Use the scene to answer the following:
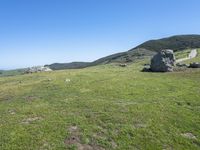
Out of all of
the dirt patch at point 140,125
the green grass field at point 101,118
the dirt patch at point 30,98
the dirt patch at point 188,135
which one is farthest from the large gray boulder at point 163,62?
the dirt patch at point 140,125

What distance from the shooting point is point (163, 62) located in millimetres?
64188

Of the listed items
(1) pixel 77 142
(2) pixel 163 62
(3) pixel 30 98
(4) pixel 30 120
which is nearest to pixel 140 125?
(1) pixel 77 142

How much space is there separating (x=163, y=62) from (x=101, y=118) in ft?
135

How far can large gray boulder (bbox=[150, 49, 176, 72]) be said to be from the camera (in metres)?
63.3

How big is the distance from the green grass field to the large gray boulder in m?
21.1

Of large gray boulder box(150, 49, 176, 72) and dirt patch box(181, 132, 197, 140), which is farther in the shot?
large gray boulder box(150, 49, 176, 72)

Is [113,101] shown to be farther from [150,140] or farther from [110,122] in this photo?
[150,140]

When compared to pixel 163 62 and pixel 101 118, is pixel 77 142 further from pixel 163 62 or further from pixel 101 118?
pixel 163 62

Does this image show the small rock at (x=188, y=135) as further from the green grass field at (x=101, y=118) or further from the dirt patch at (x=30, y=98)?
the dirt patch at (x=30, y=98)

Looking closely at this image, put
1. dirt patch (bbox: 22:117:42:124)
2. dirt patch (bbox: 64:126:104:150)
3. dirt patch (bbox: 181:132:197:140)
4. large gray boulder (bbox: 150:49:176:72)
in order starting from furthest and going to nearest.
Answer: large gray boulder (bbox: 150:49:176:72), dirt patch (bbox: 22:117:42:124), dirt patch (bbox: 181:132:197:140), dirt patch (bbox: 64:126:104:150)

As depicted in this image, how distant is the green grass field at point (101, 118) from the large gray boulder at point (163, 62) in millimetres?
21130

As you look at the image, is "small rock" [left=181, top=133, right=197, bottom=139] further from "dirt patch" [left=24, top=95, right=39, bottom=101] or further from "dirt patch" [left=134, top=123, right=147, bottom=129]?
"dirt patch" [left=24, top=95, right=39, bottom=101]

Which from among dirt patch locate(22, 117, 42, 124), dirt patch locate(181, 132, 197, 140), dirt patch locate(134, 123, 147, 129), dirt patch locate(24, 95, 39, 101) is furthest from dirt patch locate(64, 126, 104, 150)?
dirt patch locate(24, 95, 39, 101)

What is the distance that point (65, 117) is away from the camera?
26984 mm
